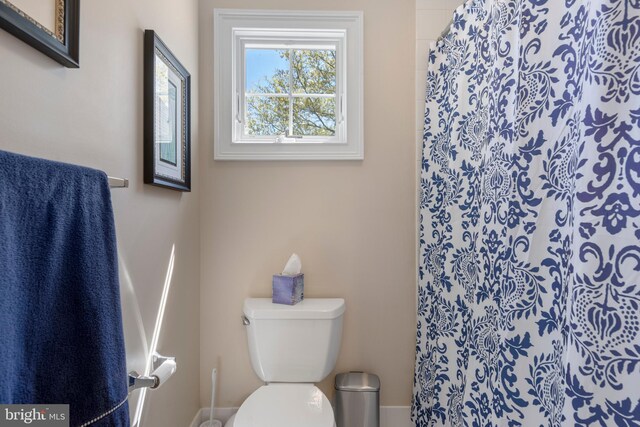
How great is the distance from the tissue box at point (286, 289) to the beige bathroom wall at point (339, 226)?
0.44 ft

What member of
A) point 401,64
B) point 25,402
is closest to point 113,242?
point 25,402

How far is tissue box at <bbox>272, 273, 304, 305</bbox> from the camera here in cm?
166

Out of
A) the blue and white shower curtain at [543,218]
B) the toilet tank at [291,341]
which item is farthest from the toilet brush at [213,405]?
the blue and white shower curtain at [543,218]

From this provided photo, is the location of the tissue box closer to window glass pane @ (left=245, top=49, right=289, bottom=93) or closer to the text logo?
window glass pane @ (left=245, top=49, right=289, bottom=93)

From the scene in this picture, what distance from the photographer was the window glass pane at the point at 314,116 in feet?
6.33

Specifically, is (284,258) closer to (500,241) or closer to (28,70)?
(500,241)

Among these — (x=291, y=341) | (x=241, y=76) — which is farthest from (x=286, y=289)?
(x=241, y=76)

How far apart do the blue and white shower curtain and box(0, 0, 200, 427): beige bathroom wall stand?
1054mm

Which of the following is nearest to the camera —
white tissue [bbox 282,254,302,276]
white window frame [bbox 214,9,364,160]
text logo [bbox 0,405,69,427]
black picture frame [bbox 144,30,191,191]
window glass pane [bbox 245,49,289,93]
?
text logo [bbox 0,405,69,427]

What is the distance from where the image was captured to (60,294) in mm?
634

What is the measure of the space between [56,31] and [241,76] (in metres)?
1.18

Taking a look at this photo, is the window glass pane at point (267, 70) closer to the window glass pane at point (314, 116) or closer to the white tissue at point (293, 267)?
the window glass pane at point (314, 116)

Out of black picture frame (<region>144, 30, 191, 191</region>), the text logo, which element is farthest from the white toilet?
the text logo

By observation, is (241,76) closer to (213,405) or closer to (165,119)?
(165,119)
